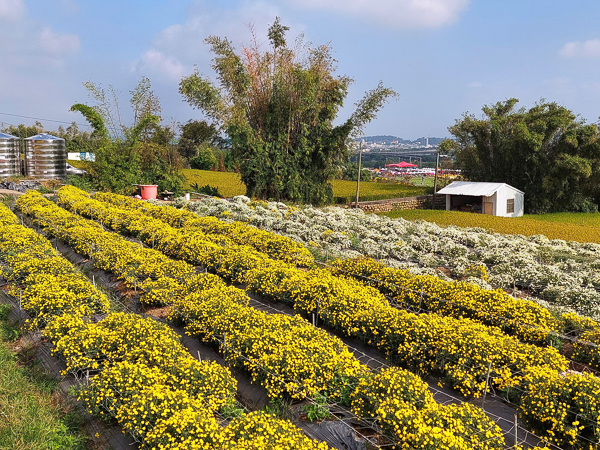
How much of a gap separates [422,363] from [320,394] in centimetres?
176

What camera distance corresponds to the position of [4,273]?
877cm

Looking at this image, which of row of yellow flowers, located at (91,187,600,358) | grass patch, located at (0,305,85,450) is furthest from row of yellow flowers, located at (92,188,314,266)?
grass patch, located at (0,305,85,450)

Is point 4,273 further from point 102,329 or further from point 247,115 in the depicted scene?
point 247,115

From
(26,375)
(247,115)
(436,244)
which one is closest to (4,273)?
(26,375)

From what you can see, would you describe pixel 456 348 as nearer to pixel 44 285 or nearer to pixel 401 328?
pixel 401 328

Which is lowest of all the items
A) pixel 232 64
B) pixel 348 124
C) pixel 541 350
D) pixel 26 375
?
pixel 26 375

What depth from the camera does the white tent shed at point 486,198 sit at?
29.8 metres

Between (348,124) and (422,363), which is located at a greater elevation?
(348,124)

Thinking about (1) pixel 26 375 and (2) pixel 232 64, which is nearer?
(1) pixel 26 375

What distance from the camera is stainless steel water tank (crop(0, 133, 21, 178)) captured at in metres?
29.4

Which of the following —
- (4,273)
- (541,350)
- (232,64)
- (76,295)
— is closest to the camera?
(541,350)

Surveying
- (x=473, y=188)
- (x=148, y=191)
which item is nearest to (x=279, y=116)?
(x=148, y=191)

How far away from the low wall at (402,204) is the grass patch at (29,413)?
22522 mm

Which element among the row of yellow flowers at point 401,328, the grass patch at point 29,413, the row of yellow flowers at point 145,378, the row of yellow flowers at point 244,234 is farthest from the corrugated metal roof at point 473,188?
the grass patch at point 29,413
